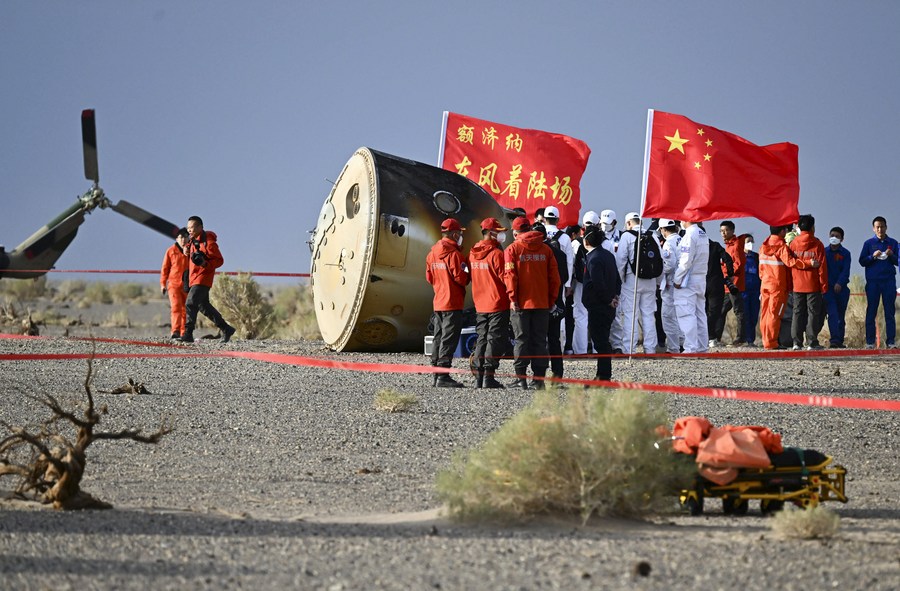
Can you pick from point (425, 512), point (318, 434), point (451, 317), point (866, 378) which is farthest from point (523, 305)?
point (425, 512)

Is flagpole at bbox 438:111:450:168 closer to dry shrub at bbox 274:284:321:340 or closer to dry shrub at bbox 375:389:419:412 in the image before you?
dry shrub at bbox 274:284:321:340

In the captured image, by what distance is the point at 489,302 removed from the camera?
14.1 meters

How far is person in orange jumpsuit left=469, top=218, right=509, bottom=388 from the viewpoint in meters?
14.0

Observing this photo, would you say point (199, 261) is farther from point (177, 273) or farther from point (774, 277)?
point (774, 277)

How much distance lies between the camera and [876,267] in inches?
821

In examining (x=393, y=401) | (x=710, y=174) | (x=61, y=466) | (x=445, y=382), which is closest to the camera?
(x=61, y=466)

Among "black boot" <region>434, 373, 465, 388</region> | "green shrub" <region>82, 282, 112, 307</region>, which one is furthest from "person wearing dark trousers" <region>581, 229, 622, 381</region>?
"green shrub" <region>82, 282, 112, 307</region>

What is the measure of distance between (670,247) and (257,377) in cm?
783

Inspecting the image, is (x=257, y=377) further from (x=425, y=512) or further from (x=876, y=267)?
(x=876, y=267)

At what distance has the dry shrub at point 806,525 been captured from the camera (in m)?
5.99

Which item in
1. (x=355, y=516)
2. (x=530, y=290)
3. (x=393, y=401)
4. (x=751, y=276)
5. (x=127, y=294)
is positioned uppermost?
(x=127, y=294)

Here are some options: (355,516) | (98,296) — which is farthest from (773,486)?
(98,296)

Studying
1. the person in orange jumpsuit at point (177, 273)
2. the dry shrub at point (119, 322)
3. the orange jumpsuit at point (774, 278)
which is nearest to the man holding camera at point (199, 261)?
the person in orange jumpsuit at point (177, 273)

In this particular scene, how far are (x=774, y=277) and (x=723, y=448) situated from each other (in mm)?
14329
